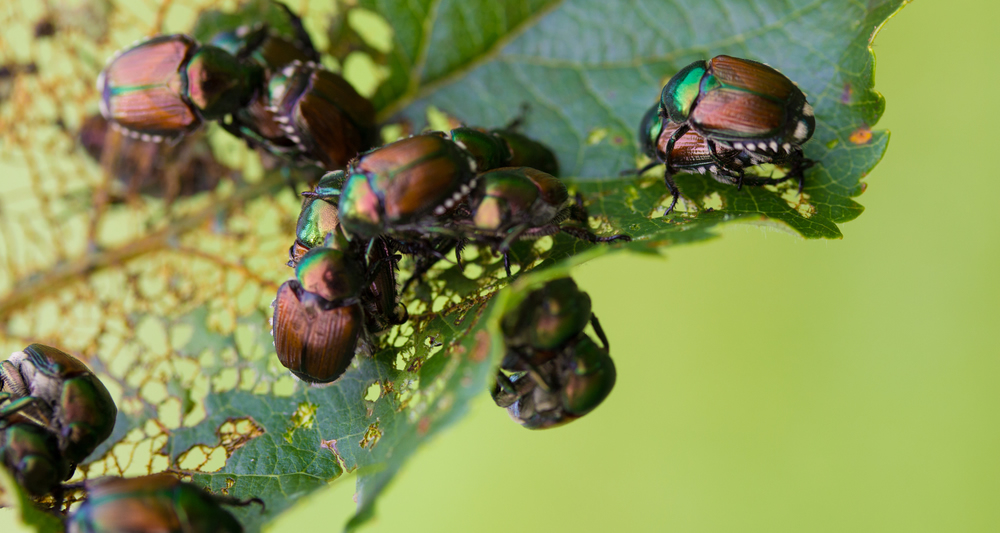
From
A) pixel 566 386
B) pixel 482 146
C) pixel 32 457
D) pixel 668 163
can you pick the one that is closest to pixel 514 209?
pixel 482 146

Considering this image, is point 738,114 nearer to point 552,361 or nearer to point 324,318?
point 552,361

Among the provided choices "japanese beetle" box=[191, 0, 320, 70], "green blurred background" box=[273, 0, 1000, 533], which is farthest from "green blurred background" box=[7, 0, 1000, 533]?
"japanese beetle" box=[191, 0, 320, 70]

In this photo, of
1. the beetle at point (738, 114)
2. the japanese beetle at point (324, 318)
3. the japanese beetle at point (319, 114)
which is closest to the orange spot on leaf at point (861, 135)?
the beetle at point (738, 114)

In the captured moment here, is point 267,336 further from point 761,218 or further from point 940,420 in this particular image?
point 940,420

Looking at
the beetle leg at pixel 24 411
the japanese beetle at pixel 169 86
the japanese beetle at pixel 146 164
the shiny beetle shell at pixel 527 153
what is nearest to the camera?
the beetle leg at pixel 24 411

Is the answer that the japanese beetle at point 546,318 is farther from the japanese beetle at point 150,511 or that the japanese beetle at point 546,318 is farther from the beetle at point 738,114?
the japanese beetle at point 150,511
